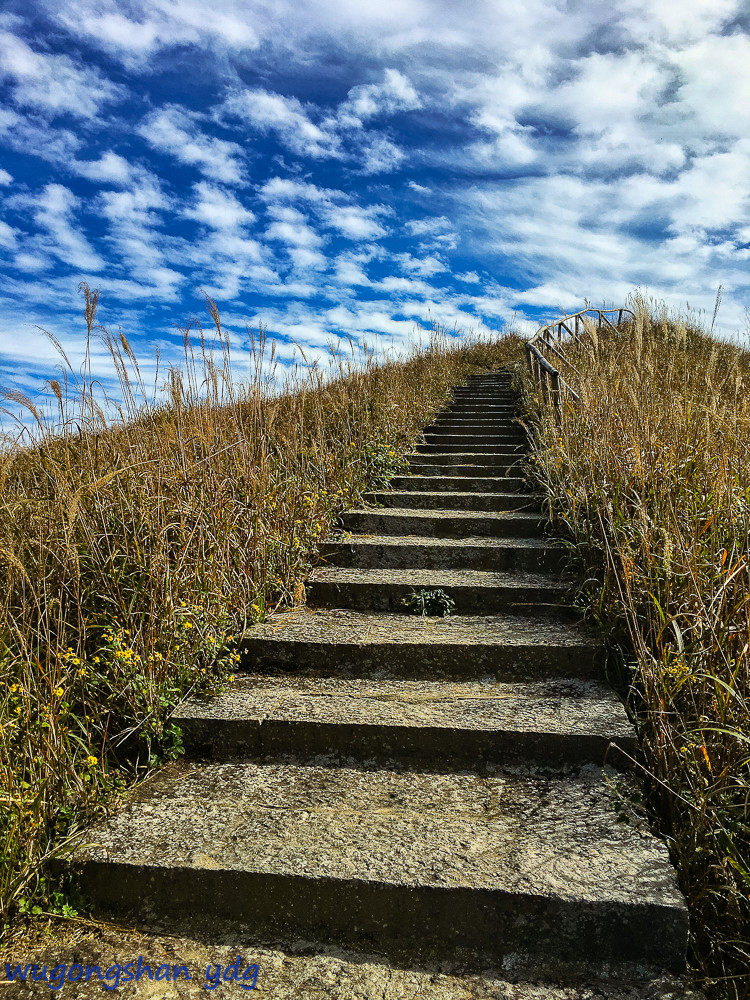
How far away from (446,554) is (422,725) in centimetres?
181

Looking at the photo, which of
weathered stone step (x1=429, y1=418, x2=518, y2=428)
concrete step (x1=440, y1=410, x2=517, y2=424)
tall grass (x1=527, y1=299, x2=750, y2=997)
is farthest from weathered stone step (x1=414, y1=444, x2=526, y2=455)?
tall grass (x1=527, y1=299, x2=750, y2=997)

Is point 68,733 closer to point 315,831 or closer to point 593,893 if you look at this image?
point 315,831

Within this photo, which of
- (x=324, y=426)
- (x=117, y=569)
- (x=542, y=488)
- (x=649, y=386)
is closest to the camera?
(x=117, y=569)

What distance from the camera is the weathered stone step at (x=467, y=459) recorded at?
6273mm

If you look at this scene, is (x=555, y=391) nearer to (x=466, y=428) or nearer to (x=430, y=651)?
(x=466, y=428)

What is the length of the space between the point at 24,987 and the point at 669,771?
2.11 m

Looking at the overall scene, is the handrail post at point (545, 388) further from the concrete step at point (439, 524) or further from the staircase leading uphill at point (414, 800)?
the staircase leading uphill at point (414, 800)

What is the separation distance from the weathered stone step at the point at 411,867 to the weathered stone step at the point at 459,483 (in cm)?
335

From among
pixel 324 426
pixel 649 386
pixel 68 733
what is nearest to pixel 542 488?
pixel 649 386

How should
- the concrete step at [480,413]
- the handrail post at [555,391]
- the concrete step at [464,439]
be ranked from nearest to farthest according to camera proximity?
the handrail post at [555,391], the concrete step at [464,439], the concrete step at [480,413]

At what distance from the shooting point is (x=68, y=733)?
7.75ft

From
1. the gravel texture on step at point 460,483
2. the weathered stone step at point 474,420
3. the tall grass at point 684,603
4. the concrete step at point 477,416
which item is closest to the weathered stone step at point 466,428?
the weathered stone step at point 474,420

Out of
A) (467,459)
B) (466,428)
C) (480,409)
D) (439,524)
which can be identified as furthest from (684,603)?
(480,409)

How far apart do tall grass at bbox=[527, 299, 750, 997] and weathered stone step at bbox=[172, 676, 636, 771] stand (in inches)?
A: 8.5
